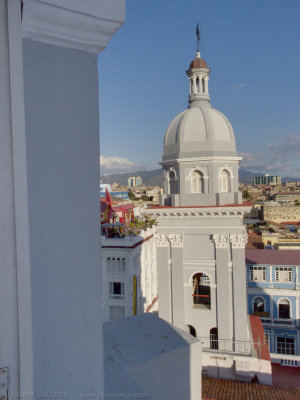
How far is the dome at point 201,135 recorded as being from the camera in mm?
11734

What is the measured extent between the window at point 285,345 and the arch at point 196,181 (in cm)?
1086

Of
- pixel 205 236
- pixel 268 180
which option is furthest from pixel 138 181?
pixel 205 236

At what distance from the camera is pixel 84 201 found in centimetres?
147

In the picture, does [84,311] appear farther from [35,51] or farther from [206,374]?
[206,374]

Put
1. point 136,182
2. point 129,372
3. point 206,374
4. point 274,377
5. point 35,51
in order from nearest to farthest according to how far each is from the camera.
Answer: point 35,51
point 129,372
point 206,374
point 274,377
point 136,182

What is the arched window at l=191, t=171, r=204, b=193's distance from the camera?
12.0 m

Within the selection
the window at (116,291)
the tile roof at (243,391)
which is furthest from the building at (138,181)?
the tile roof at (243,391)

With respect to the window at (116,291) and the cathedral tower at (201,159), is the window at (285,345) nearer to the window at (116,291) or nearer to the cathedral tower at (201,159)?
the window at (116,291)

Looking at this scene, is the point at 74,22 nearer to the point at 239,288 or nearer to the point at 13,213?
the point at 13,213

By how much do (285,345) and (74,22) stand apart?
2001 cm

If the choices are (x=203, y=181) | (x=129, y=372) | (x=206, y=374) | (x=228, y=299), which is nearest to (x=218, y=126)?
(x=203, y=181)

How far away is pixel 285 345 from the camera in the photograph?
18328 mm

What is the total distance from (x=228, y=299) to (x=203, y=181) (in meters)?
3.81

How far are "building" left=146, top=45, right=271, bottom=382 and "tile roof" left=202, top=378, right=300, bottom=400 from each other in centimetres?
A: 124
